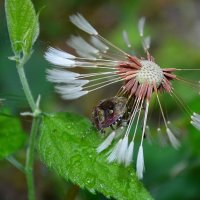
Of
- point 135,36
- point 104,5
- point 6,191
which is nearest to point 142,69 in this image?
point 6,191

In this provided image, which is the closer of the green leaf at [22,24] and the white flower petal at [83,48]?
the green leaf at [22,24]

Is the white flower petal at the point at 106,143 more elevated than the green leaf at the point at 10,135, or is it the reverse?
the white flower petal at the point at 106,143

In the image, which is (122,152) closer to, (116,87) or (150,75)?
(150,75)

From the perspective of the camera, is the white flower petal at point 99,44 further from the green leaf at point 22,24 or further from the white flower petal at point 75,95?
the green leaf at point 22,24

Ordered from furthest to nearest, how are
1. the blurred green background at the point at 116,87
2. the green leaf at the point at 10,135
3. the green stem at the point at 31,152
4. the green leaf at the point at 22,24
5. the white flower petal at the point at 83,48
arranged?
1. the blurred green background at the point at 116,87
2. the white flower petal at the point at 83,48
3. the green leaf at the point at 10,135
4. the green stem at the point at 31,152
5. the green leaf at the point at 22,24

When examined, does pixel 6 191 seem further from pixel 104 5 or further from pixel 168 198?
pixel 104 5

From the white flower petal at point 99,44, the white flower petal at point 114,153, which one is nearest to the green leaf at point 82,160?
the white flower petal at point 114,153

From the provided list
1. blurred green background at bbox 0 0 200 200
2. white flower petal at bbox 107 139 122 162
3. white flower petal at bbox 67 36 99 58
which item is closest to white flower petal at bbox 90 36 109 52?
white flower petal at bbox 67 36 99 58

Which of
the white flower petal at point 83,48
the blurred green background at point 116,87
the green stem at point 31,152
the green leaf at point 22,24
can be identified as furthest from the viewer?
the blurred green background at point 116,87

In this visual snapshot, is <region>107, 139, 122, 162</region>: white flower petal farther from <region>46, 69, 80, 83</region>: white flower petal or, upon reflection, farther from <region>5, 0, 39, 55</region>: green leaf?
<region>5, 0, 39, 55</region>: green leaf
